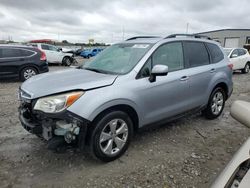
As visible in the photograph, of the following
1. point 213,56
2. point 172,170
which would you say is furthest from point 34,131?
point 213,56

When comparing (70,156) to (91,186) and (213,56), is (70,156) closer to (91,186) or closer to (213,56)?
(91,186)

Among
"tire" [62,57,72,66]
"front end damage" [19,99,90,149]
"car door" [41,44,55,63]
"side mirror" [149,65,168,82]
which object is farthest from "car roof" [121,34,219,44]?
"tire" [62,57,72,66]

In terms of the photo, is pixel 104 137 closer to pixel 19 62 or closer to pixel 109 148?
pixel 109 148

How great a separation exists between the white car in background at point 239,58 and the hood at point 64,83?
1214 centimetres

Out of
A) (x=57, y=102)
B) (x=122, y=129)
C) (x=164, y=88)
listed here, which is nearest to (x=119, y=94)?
(x=122, y=129)

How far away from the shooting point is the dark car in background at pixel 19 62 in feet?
33.8

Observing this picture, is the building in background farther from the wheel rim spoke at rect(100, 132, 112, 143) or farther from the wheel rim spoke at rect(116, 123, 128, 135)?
the wheel rim spoke at rect(100, 132, 112, 143)

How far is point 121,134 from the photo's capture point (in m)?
3.70

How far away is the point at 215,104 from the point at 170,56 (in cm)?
176

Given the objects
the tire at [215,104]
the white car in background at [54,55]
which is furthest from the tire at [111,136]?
the white car in background at [54,55]

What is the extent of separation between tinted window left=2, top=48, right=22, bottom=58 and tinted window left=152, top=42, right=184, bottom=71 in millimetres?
7987

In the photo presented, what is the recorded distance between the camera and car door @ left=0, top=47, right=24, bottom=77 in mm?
10227

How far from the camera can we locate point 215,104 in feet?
18.0

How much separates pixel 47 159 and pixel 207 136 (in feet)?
9.03
